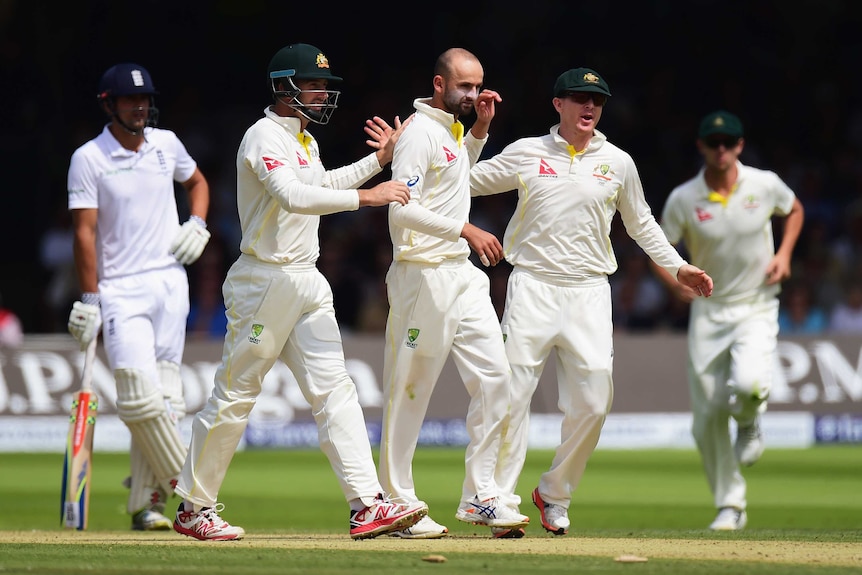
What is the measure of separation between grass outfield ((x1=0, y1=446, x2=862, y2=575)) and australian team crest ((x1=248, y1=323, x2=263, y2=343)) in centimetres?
81

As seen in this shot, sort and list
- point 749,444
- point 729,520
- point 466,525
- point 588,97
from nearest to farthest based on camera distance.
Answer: point 588,97
point 729,520
point 466,525
point 749,444

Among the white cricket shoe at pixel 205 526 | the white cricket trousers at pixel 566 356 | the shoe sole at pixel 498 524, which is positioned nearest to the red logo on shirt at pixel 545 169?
the white cricket trousers at pixel 566 356

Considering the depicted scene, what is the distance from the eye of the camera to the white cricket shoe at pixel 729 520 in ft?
23.6

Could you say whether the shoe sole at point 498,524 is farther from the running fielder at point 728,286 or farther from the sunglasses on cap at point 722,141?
the sunglasses on cap at point 722,141

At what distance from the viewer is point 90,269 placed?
6.75 meters

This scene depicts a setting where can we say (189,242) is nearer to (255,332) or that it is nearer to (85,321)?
(85,321)

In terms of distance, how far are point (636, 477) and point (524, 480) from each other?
2.84ft

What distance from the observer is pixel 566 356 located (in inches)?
247

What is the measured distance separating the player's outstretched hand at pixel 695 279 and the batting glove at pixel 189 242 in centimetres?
229

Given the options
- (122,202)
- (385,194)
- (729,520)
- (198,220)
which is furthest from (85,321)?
(729,520)

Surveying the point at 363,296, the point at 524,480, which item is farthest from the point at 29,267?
the point at 524,480

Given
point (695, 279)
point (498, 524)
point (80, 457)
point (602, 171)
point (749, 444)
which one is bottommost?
point (498, 524)

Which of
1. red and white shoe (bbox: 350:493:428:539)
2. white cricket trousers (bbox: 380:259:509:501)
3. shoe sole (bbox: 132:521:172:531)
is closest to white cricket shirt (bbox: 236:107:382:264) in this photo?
white cricket trousers (bbox: 380:259:509:501)

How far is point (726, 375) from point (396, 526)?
2847 mm
